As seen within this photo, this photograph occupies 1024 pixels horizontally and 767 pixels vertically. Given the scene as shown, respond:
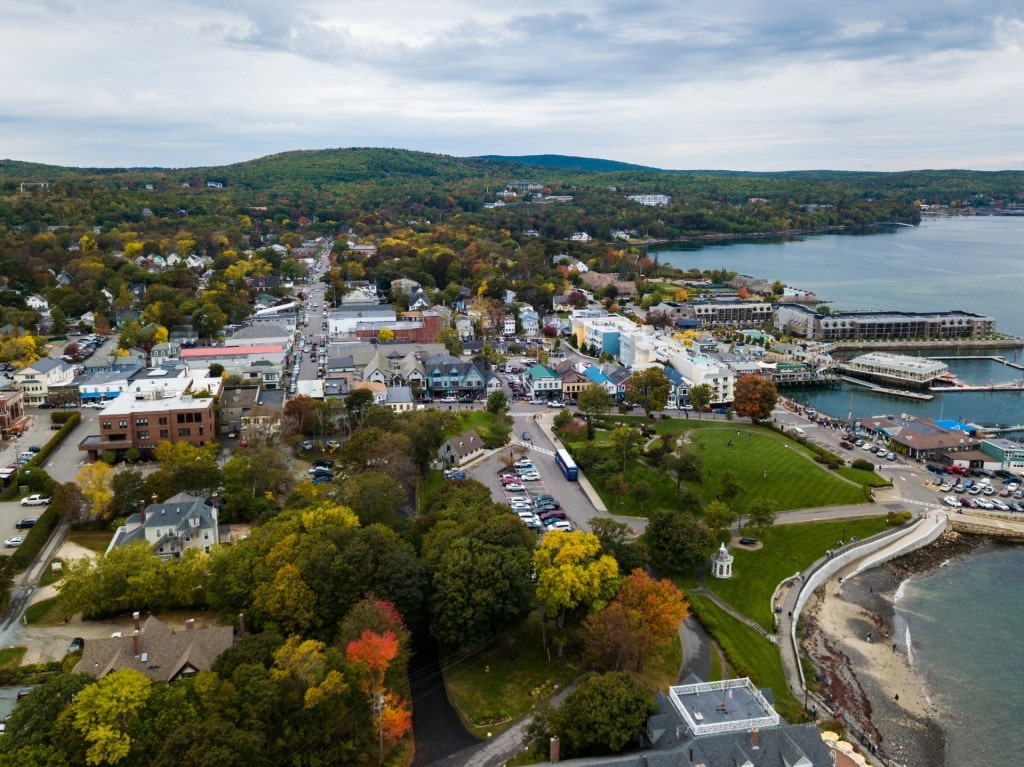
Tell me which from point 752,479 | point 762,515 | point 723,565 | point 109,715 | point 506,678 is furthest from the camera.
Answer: point 752,479

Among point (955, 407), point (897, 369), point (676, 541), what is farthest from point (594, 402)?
point (897, 369)

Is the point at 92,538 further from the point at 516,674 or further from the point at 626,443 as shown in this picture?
the point at 626,443

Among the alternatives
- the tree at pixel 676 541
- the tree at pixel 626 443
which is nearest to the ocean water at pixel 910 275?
the tree at pixel 626 443

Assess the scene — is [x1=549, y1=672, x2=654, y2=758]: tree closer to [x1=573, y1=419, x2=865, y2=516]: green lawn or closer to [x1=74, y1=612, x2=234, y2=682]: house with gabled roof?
[x1=74, y1=612, x2=234, y2=682]: house with gabled roof

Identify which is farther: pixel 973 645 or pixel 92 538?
pixel 92 538

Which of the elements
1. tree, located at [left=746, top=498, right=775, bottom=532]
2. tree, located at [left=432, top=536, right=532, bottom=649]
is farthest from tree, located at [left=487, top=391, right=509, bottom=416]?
tree, located at [left=432, top=536, right=532, bottom=649]

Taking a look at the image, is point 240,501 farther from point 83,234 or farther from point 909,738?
point 83,234
